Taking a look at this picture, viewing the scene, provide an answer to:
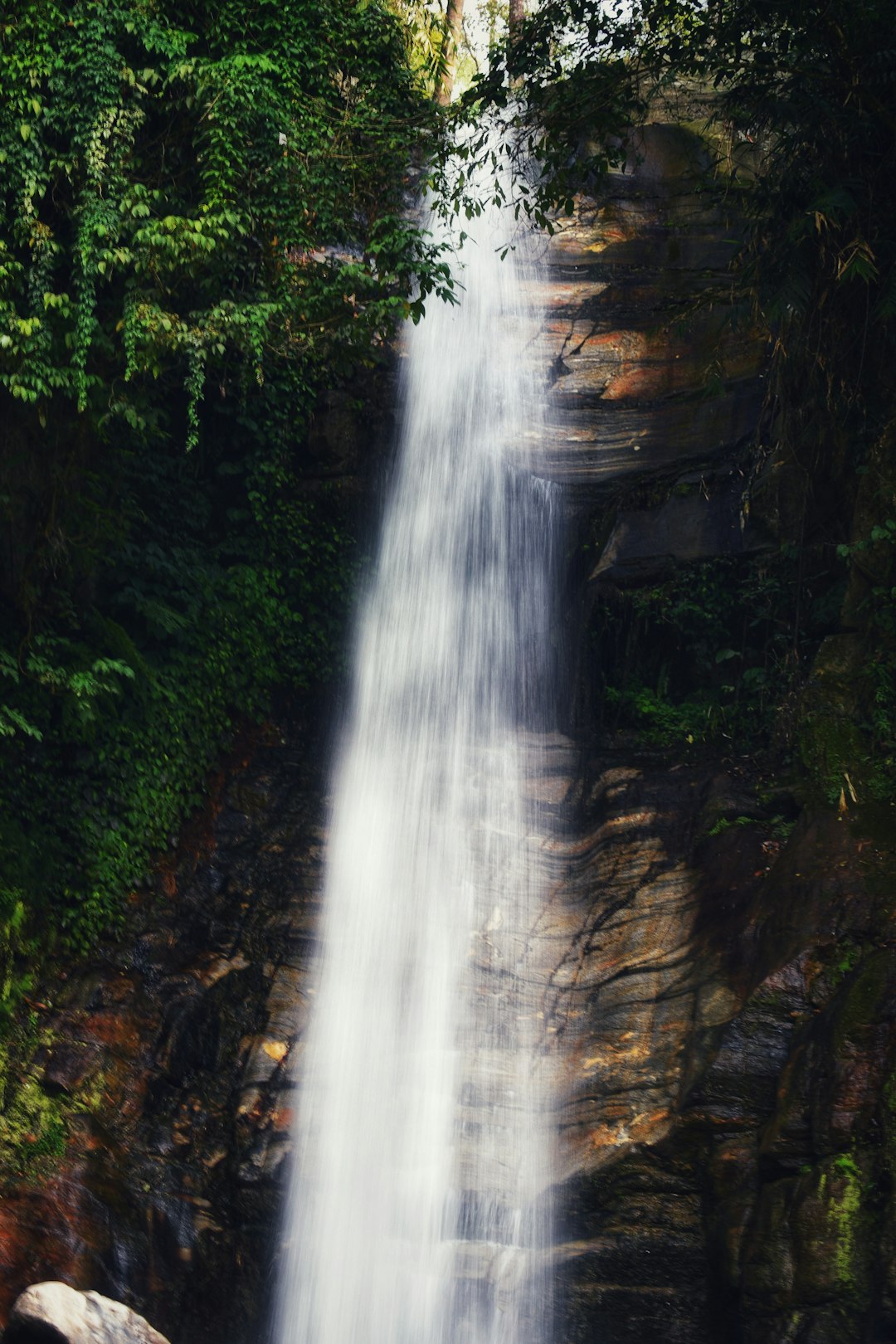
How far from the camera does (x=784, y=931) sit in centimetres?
755

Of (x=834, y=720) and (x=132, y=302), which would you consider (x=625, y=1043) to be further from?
(x=132, y=302)

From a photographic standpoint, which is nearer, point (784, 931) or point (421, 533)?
point (784, 931)

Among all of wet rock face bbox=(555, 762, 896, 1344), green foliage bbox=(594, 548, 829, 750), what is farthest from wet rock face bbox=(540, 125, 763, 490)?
wet rock face bbox=(555, 762, 896, 1344)

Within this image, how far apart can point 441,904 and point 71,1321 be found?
446cm

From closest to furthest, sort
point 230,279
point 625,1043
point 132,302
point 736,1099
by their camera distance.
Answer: point 736,1099
point 625,1043
point 132,302
point 230,279

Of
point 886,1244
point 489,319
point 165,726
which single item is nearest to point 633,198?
point 489,319

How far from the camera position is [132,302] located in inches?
330

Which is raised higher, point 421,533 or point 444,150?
point 444,150

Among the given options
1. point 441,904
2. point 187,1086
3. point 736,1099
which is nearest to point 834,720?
point 736,1099

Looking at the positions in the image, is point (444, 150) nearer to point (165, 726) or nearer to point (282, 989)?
point (165, 726)

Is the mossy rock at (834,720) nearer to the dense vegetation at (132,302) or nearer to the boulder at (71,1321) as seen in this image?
the dense vegetation at (132,302)

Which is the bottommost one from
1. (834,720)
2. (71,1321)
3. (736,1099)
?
(71,1321)

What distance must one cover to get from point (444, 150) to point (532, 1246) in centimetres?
854

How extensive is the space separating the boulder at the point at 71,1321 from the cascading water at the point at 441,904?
1.32m
